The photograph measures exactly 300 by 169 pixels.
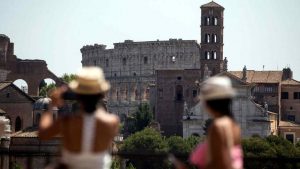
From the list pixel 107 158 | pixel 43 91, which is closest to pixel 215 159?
pixel 107 158

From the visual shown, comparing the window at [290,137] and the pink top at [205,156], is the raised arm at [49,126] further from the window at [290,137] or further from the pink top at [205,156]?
the window at [290,137]

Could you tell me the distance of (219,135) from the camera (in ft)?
16.3

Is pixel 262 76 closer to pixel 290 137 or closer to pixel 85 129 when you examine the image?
pixel 290 137

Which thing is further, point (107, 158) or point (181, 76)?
point (181, 76)

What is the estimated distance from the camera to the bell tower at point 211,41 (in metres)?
82.4

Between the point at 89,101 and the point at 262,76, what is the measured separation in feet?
258

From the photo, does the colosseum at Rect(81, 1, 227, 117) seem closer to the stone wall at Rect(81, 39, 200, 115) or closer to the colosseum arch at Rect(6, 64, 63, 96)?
the stone wall at Rect(81, 39, 200, 115)

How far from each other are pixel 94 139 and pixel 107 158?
7.7 inches

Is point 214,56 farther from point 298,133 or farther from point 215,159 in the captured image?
point 215,159

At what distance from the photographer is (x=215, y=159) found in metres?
5.00

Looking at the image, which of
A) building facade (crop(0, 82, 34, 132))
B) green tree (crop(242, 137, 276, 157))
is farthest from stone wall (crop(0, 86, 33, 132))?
green tree (crop(242, 137, 276, 157))

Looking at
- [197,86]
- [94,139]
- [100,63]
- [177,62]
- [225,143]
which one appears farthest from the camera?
[100,63]

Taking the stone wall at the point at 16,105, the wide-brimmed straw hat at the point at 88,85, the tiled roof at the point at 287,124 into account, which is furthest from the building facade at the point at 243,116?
the wide-brimmed straw hat at the point at 88,85

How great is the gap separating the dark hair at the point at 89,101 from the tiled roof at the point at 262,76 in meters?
76.5
